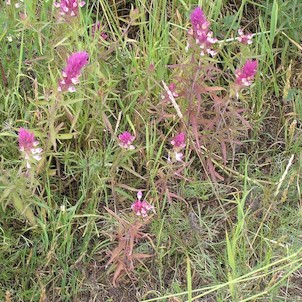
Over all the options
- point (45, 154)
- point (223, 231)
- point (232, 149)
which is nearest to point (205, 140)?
point (232, 149)

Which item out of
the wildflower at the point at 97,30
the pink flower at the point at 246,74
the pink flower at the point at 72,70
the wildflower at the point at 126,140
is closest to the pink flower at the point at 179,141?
the wildflower at the point at 126,140

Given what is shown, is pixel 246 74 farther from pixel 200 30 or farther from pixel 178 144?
pixel 178 144

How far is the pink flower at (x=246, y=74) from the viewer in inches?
80.2

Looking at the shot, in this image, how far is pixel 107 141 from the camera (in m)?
2.28

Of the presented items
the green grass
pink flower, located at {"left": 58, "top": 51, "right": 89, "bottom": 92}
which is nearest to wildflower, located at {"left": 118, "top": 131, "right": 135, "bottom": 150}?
the green grass

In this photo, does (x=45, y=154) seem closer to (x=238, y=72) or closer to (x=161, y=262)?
(x=161, y=262)

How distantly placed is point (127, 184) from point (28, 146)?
0.53 metres

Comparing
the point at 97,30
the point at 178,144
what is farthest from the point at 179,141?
the point at 97,30

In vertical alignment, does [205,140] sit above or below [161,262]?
above

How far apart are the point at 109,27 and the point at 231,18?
1.78 ft

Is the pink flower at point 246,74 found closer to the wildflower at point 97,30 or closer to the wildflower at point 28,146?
the wildflower at point 97,30

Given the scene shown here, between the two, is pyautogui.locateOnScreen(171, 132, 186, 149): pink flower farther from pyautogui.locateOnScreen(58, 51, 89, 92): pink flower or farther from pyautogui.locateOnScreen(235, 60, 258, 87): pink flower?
pyautogui.locateOnScreen(58, 51, 89, 92): pink flower

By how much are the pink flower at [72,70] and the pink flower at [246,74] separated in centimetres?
54

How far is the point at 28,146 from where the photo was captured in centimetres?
187
